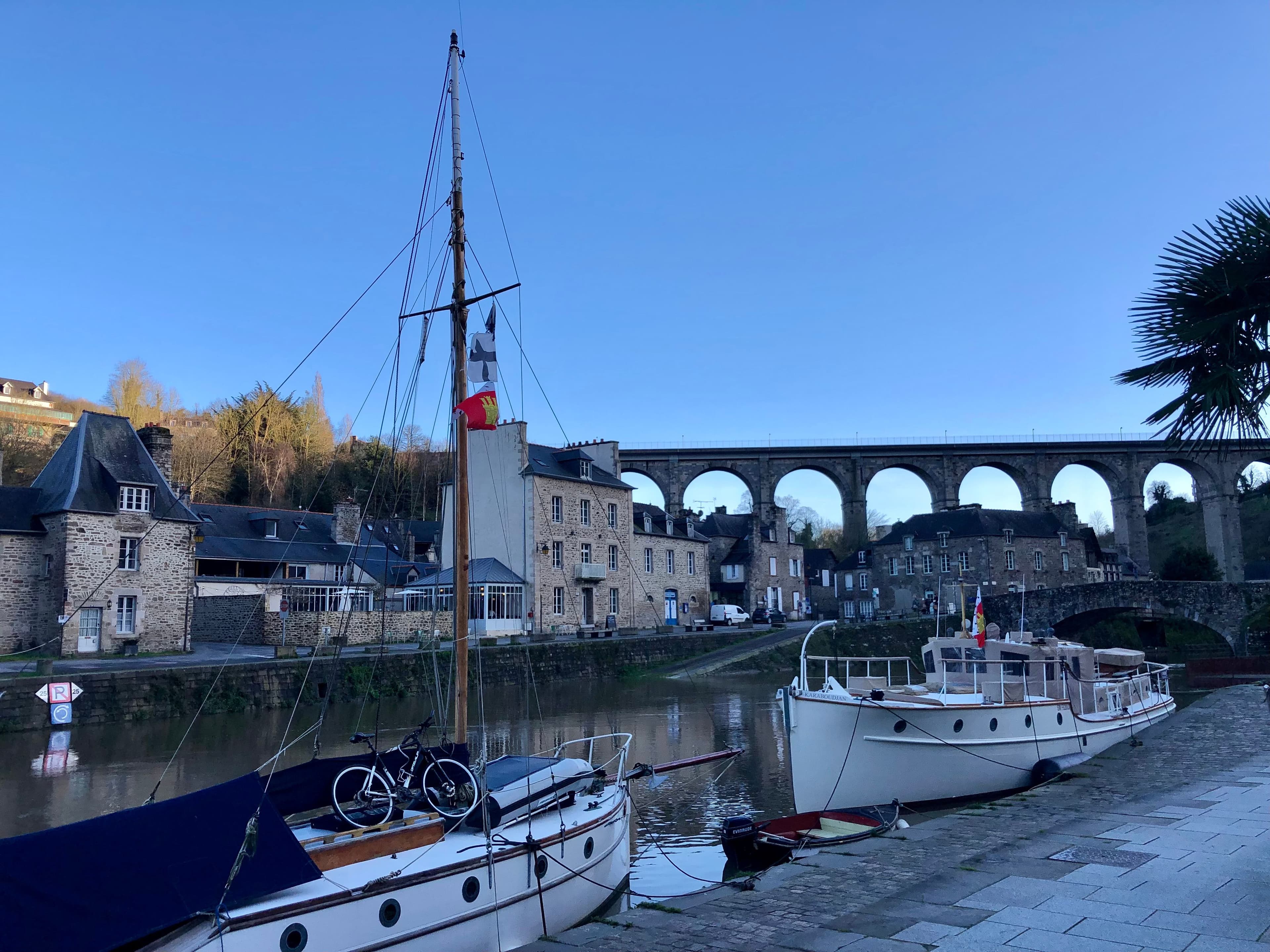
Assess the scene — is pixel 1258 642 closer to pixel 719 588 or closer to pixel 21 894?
pixel 719 588

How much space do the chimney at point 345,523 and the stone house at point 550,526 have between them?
15.8 ft

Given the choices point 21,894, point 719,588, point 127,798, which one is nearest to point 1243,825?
point 21,894

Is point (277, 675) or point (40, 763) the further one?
point (277, 675)

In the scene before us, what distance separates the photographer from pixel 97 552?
2739 cm

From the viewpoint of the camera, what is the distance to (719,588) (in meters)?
54.2

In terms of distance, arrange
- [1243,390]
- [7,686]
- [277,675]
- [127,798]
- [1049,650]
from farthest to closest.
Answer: [277,675] < [7,686] < [1049,650] < [127,798] < [1243,390]

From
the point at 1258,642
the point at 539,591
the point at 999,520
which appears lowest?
the point at 1258,642

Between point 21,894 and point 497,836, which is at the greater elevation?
point 21,894

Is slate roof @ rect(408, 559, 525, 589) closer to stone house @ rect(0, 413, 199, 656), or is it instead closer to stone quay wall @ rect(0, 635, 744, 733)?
stone quay wall @ rect(0, 635, 744, 733)

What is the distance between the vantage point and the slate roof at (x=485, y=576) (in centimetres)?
3512

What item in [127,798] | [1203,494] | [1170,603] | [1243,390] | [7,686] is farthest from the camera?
[1203,494]

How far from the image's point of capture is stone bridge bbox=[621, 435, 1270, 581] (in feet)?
223

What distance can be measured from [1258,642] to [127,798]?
42924 mm

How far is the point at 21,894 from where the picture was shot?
4.88 m
